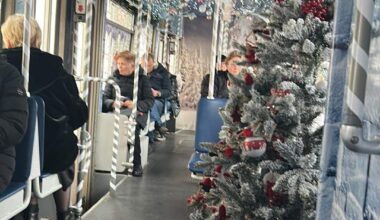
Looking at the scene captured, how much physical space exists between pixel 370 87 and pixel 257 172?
1789 mm

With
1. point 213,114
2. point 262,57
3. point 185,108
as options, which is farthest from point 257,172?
point 185,108

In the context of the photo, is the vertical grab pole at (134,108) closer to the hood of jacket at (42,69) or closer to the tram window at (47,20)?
the tram window at (47,20)

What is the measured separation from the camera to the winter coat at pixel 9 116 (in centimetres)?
240

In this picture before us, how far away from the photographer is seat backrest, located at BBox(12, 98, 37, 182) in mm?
2699

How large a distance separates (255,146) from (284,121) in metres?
0.19

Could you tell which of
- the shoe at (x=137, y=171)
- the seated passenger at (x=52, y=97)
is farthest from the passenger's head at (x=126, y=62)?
the seated passenger at (x=52, y=97)

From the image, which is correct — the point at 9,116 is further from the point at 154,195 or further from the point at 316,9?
the point at 154,195

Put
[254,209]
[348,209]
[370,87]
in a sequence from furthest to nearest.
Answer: [254,209] → [348,209] → [370,87]

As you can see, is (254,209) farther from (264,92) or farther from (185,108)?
(185,108)

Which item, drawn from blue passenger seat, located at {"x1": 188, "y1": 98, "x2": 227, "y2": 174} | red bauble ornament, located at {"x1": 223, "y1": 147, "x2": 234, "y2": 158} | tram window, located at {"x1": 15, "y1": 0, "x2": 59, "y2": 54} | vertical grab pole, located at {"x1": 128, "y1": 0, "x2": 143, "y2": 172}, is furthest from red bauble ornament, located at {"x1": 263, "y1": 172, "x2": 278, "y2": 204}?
vertical grab pole, located at {"x1": 128, "y1": 0, "x2": 143, "y2": 172}

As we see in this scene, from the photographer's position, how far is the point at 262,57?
2.66 metres

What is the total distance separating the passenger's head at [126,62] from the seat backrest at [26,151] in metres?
3.29

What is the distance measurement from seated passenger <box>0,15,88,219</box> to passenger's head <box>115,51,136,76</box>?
8.77 ft

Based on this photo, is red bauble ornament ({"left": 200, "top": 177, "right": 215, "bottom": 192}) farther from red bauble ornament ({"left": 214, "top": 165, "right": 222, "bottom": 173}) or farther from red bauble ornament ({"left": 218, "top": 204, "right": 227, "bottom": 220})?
red bauble ornament ({"left": 218, "top": 204, "right": 227, "bottom": 220})
